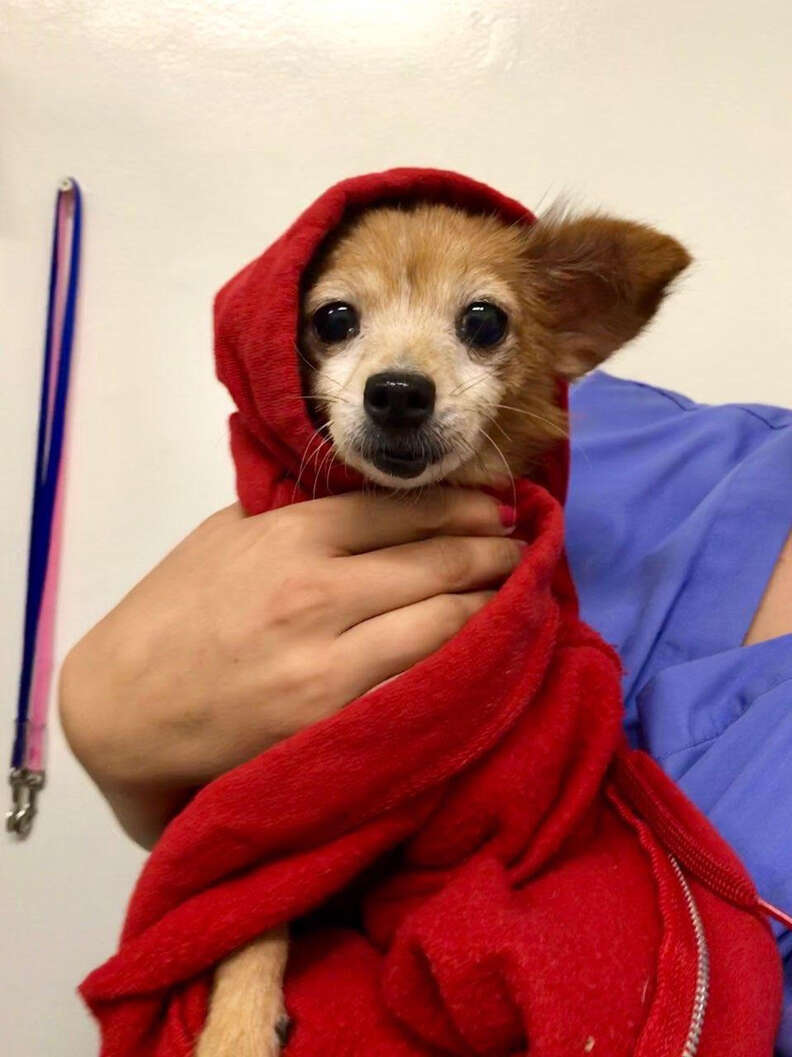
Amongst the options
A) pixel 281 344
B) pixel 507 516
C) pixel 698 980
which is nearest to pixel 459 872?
pixel 698 980

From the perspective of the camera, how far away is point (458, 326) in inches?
30.2

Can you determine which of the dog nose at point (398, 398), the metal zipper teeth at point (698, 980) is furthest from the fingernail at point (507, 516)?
the metal zipper teeth at point (698, 980)

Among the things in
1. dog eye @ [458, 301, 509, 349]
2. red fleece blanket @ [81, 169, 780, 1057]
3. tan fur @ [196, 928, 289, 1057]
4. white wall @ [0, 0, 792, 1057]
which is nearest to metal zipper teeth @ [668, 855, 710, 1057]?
red fleece blanket @ [81, 169, 780, 1057]

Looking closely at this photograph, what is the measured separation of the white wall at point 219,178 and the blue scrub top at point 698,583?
0.41 meters

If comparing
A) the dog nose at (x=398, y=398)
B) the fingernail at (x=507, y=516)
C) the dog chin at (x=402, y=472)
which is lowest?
the fingernail at (x=507, y=516)

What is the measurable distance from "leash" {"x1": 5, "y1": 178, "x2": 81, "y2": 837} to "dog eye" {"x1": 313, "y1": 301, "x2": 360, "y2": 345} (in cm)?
73

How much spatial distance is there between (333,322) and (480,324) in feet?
0.50

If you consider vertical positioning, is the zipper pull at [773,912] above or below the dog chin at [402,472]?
below

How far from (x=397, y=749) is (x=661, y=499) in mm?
610

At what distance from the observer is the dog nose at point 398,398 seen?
642mm

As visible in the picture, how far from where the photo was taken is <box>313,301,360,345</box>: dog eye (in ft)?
2.43

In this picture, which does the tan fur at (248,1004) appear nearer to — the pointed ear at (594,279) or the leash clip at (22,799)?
the pointed ear at (594,279)

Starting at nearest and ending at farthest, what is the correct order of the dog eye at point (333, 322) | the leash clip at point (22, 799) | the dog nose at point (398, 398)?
the dog nose at point (398, 398) < the dog eye at point (333, 322) < the leash clip at point (22, 799)

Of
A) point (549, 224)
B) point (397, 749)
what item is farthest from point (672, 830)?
point (549, 224)
